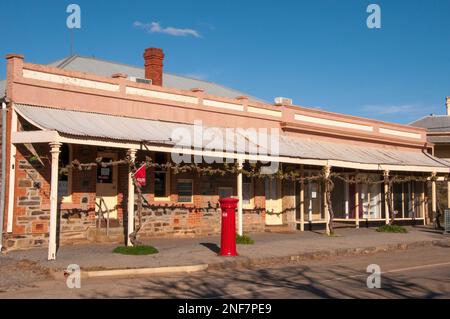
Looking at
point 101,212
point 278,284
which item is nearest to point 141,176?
point 101,212

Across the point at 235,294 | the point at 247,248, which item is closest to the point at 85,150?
the point at 247,248

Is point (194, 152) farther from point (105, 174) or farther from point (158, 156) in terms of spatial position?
point (105, 174)

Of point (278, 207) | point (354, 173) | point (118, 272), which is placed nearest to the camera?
point (118, 272)

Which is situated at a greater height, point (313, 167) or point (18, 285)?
point (313, 167)

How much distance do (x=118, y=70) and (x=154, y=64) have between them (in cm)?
224

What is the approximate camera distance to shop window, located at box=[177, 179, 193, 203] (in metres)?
18.9

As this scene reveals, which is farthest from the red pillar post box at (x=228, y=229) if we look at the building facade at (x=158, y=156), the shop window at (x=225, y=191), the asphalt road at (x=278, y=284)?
the shop window at (x=225, y=191)

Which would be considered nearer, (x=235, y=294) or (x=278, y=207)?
(x=235, y=294)

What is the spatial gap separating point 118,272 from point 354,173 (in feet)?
50.9

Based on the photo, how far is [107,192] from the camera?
17078 mm

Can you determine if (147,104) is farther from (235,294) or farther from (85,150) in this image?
(235,294)

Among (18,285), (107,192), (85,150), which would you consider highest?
(85,150)

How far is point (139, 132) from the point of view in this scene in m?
16.2
